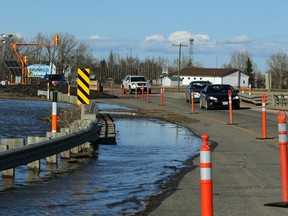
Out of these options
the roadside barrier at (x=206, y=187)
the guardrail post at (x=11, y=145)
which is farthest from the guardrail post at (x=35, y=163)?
the roadside barrier at (x=206, y=187)

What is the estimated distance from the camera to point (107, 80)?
143 metres

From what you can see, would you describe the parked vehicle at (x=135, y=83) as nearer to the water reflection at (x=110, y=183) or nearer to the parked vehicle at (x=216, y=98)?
the parked vehicle at (x=216, y=98)

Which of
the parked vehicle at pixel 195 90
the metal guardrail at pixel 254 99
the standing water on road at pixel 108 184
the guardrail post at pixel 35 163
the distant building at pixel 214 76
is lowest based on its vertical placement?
the standing water on road at pixel 108 184

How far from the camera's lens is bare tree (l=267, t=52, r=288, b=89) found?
6014 inches

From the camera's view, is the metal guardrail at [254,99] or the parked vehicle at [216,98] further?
the metal guardrail at [254,99]

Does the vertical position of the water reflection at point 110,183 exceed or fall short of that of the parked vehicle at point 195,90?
it falls short

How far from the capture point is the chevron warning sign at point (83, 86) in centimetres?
1695

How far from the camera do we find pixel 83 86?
17.0 meters

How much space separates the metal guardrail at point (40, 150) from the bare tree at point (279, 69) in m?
143

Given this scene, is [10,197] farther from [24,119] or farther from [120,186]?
[24,119]

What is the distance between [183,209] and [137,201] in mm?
874

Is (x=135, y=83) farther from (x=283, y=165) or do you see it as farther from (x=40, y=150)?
(x=283, y=165)

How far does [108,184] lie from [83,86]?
8.00 m

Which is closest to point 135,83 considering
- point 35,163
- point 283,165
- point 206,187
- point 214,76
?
point 35,163
